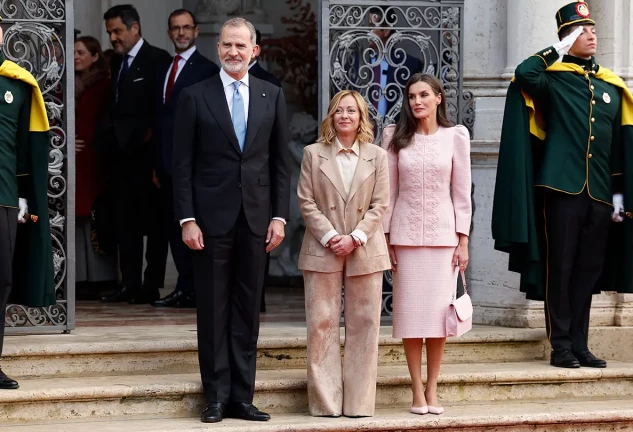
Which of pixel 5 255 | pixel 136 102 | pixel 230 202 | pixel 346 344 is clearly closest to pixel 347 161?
pixel 230 202

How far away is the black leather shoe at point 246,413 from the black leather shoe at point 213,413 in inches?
2.8

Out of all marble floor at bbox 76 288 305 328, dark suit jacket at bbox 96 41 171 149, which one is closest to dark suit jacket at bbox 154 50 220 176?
dark suit jacket at bbox 96 41 171 149

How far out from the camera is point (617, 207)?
822 cm

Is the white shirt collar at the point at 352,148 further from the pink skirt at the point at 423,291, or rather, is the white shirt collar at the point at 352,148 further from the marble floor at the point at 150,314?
the marble floor at the point at 150,314

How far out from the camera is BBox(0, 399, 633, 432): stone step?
22.9 feet

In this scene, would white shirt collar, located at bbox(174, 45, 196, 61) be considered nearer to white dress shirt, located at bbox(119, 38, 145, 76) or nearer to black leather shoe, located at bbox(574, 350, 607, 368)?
white dress shirt, located at bbox(119, 38, 145, 76)

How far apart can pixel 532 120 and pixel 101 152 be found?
316 cm

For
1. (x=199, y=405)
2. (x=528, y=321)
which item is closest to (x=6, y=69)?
(x=199, y=405)

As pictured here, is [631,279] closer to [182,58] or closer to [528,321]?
[528,321]

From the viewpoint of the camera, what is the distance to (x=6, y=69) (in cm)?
735

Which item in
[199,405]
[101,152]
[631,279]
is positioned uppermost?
[101,152]

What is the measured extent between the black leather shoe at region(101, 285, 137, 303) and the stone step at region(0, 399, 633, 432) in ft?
9.44

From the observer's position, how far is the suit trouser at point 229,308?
7074mm

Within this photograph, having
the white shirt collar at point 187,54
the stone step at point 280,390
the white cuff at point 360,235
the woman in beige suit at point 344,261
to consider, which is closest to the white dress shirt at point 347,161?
the woman in beige suit at point 344,261
